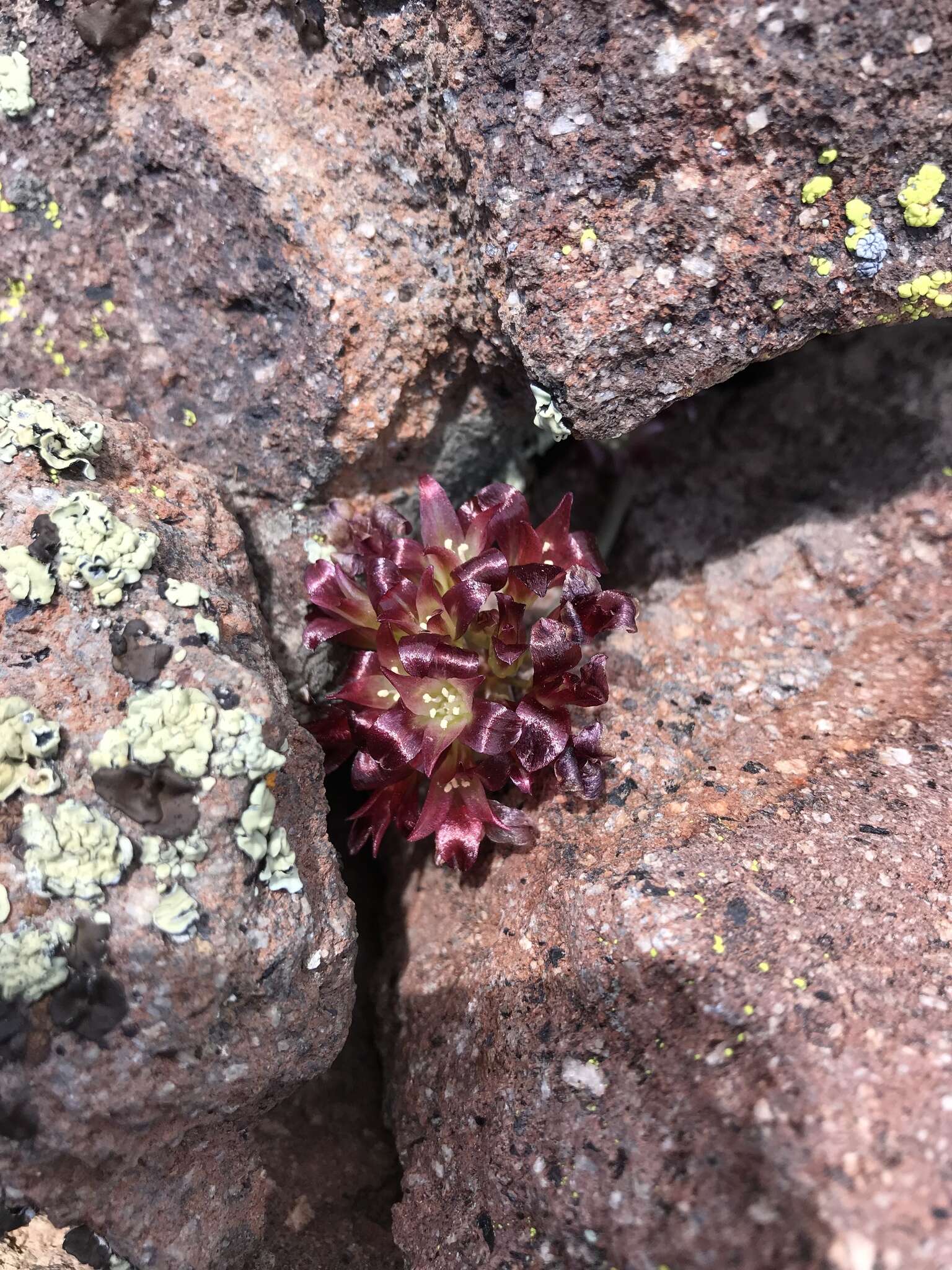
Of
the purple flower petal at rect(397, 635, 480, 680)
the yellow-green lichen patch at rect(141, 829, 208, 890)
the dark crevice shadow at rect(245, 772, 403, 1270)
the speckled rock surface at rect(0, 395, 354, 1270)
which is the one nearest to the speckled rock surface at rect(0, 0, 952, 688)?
the purple flower petal at rect(397, 635, 480, 680)

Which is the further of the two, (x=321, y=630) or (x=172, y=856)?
(x=321, y=630)

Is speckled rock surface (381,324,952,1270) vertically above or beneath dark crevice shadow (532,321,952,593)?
beneath

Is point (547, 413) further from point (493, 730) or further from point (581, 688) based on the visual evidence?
point (493, 730)

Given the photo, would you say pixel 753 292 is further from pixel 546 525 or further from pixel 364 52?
pixel 364 52

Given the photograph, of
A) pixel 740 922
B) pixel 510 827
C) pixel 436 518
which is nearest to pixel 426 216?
pixel 436 518

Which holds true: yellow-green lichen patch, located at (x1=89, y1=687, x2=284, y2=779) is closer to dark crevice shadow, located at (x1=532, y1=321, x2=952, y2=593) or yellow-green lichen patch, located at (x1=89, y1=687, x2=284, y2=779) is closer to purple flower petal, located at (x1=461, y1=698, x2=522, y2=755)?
purple flower petal, located at (x1=461, y1=698, x2=522, y2=755)

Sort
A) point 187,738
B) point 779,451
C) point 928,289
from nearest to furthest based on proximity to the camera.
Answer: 1. point 187,738
2. point 928,289
3. point 779,451

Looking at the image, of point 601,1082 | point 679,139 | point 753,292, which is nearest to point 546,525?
point 753,292
